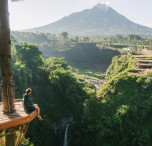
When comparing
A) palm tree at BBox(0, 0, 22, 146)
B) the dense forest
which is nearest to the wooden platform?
palm tree at BBox(0, 0, 22, 146)

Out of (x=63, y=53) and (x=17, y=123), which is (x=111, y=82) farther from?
(x=63, y=53)

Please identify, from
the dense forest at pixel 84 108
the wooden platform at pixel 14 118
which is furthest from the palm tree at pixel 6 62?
the dense forest at pixel 84 108

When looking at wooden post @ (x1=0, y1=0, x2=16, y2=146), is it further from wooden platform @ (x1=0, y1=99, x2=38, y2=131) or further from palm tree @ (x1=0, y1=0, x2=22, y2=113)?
wooden platform @ (x1=0, y1=99, x2=38, y2=131)

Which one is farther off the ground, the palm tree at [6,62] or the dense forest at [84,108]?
the palm tree at [6,62]

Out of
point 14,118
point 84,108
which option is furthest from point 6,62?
point 84,108

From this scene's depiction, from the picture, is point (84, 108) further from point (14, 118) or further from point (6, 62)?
point (6, 62)

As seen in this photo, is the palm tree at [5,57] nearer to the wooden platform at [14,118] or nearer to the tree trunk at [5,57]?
the tree trunk at [5,57]

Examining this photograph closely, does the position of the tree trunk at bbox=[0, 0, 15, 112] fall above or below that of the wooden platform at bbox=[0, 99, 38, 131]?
above

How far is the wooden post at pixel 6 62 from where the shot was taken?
461 centimetres

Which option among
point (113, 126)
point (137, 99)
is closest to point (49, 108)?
point (113, 126)

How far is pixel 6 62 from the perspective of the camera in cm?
492

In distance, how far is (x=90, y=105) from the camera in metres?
24.1

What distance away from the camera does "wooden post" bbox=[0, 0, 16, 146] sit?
4.61 metres

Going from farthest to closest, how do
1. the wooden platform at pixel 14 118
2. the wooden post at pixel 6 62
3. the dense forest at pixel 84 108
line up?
1. the dense forest at pixel 84 108
2. the wooden post at pixel 6 62
3. the wooden platform at pixel 14 118
